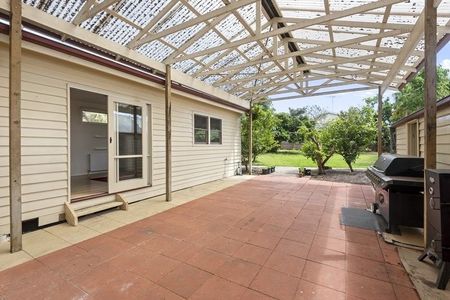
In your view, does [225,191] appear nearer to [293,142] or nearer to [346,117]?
[346,117]

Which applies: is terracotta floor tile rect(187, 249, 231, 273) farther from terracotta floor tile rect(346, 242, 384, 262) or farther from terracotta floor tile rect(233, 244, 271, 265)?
terracotta floor tile rect(346, 242, 384, 262)

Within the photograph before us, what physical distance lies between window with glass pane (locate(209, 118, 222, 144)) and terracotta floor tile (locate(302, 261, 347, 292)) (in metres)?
5.71

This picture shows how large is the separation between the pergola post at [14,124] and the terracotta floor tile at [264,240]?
9.19 ft

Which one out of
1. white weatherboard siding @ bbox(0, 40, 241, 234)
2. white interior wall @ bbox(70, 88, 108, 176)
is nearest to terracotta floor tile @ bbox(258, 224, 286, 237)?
white weatherboard siding @ bbox(0, 40, 241, 234)

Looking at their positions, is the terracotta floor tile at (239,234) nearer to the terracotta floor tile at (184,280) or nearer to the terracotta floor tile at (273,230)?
the terracotta floor tile at (273,230)

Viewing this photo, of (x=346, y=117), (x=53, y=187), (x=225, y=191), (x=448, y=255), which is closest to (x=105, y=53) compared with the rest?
(x=53, y=187)

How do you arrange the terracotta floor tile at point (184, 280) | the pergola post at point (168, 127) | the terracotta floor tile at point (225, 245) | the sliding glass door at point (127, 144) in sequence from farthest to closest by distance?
the pergola post at point (168, 127) < the sliding glass door at point (127, 144) < the terracotta floor tile at point (225, 245) < the terracotta floor tile at point (184, 280)

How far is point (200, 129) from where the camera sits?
7.21 m

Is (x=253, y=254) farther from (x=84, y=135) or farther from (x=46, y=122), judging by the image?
(x=84, y=135)

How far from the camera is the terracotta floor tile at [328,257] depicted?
2447 mm

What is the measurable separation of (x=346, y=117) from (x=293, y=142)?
16424mm

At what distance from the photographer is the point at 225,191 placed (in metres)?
6.13

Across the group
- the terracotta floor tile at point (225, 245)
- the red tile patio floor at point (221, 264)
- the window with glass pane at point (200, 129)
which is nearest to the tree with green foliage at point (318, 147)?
the window with glass pane at point (200, 129)

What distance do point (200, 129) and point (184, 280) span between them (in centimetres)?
540
